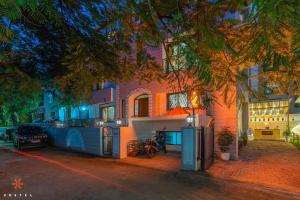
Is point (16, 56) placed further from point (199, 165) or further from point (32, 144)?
point (32, 144)

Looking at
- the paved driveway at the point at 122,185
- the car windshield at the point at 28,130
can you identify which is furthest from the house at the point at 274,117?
the car windshield at the point at 28,130

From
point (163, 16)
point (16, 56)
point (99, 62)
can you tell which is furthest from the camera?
point (16, 56)

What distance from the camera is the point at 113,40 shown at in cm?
590

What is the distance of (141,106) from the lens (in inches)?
634

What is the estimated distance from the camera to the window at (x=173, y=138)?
14.3m

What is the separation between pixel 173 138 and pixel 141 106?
3.43 meters

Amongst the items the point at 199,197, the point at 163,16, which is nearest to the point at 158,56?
the point at 199,197

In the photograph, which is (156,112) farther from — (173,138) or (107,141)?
(107,141)

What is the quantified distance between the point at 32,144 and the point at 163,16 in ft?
57.8

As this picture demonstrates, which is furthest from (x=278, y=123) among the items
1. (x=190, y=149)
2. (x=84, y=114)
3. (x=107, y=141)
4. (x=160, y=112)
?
(x=84, y=114)

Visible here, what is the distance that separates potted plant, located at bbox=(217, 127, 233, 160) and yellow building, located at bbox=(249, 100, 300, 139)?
12564 mm

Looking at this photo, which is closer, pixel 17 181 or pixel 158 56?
pixel 17 181

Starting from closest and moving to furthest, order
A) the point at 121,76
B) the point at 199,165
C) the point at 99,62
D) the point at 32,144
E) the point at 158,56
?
the point at 99,62, the point at 121,76, the point at 199,165, the point at 158,56, the point at 32,144

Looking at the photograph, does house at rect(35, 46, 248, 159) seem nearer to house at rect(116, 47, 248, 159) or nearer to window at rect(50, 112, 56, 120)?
house at rect(116, 47, 248, 159)
